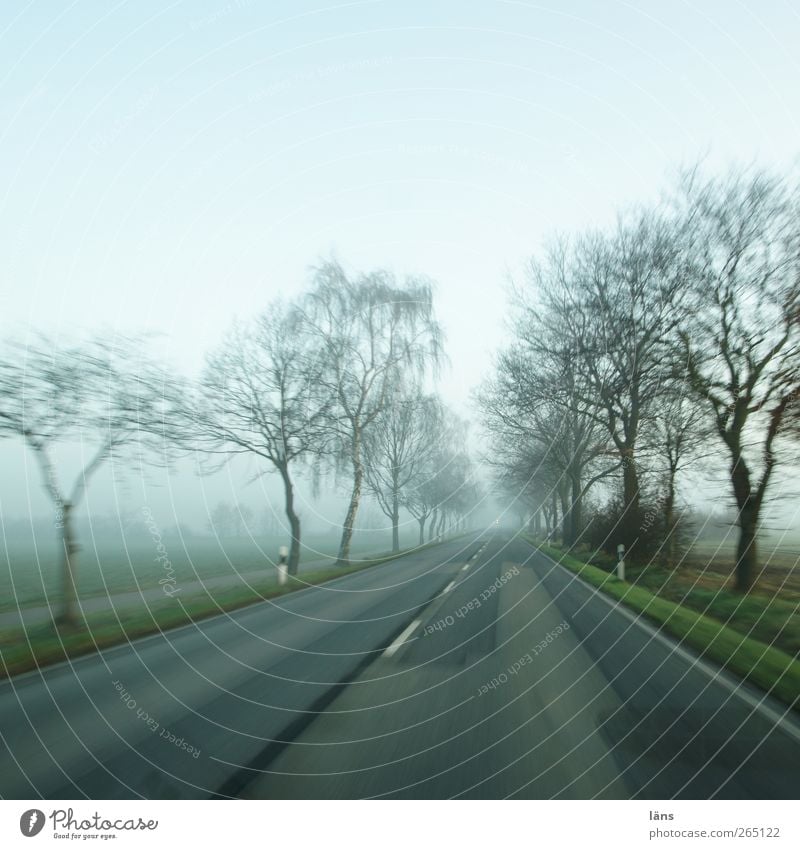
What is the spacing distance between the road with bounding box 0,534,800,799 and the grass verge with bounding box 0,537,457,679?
0.51 metres

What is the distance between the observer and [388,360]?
15.5m

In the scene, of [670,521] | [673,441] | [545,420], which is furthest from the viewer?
Answer: [545,420]

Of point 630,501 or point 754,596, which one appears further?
point 630,501

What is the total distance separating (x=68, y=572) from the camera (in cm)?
817

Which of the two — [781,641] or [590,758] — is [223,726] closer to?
[590,758]

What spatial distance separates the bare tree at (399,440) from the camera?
16984 millimetres

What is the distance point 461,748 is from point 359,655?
10.2 feet

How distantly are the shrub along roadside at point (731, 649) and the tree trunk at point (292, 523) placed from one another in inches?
355

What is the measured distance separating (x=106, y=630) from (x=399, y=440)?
15.1m

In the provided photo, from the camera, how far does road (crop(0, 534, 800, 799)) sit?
120 inches

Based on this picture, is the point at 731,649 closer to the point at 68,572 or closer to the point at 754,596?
the point at 754,596

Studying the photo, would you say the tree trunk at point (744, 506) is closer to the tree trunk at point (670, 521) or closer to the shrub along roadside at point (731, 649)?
the shrub along roadside at point (731, 649)

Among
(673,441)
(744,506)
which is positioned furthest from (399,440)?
(744,506)

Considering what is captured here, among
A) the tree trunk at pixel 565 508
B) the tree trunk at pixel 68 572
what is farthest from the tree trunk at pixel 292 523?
the tree trunk at pixel 565 508
